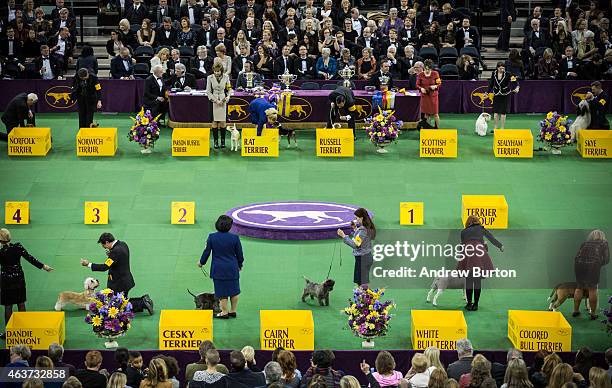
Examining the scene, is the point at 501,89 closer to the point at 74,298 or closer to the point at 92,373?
the point at 74,298

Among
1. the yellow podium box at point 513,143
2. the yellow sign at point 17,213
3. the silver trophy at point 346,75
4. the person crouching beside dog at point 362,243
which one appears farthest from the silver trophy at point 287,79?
the person crouching beside dog at point 362,243

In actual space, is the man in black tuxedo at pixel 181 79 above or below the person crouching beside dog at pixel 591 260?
above

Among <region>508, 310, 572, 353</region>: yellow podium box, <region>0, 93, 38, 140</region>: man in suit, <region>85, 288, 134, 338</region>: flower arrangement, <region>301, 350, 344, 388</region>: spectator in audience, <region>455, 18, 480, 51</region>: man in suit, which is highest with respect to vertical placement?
<region>455, 18, 480, 51</region>: man in suit

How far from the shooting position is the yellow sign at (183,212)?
2127cm

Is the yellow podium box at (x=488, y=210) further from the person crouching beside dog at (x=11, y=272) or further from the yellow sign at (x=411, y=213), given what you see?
the person crouching beside dog at (x=11, y=272)

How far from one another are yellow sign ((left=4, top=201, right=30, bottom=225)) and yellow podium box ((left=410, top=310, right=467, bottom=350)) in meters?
7.59

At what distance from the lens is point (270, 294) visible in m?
18.6

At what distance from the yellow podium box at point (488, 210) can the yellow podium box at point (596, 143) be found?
490 cm

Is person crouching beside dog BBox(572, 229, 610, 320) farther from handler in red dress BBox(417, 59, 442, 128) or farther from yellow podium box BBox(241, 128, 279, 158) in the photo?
handler in red dress BBox(417, 59, 442, 128)

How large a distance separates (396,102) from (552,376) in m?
14.4

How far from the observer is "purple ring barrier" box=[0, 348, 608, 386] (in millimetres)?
15031

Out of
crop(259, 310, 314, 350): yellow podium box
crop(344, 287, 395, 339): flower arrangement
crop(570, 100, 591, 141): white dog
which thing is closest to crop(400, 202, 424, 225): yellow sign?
crop(344, 287, 395, 339): flower arrangement

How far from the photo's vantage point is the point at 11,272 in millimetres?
17078

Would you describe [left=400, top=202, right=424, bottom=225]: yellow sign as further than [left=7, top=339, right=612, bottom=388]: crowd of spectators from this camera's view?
Yes
